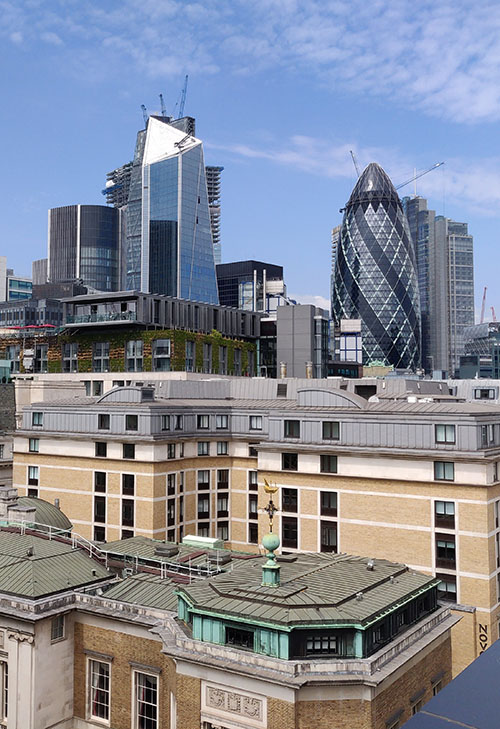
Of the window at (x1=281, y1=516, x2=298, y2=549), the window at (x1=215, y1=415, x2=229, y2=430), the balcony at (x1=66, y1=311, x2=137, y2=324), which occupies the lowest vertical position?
the window at (x1=281, y1=516, x2=298, y2=549)

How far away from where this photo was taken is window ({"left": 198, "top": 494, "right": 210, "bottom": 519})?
82.8m

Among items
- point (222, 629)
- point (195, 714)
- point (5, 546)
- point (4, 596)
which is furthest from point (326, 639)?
point (5, 546)

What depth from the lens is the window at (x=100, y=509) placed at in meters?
79.1

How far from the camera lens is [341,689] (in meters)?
28.6

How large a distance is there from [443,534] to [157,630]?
115ft

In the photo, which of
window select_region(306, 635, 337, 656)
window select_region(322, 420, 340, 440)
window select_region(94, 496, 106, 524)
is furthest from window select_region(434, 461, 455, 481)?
window select_region(94, 496, 106, 524)

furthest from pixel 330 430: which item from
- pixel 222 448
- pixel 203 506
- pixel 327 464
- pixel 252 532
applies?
pixel 203 506

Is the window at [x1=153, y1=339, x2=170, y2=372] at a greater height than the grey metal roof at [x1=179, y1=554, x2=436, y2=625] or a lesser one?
greater

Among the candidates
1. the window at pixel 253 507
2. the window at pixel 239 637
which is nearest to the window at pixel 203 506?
the window at pixel 253 507

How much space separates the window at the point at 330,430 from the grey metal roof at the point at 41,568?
3106 cm

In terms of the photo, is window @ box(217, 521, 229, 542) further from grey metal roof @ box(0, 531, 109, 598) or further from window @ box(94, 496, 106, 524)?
grey metal roof @ box(0, 531, 109, 598)

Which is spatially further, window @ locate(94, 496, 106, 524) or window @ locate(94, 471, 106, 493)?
window @ locate(94, 471, 106, 493)

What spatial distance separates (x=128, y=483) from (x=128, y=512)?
3.16m

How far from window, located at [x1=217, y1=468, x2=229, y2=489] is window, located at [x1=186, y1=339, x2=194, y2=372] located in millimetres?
51886
